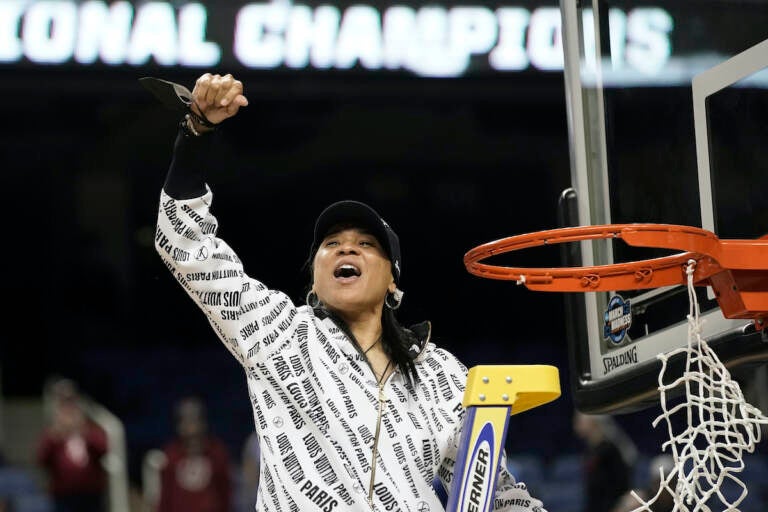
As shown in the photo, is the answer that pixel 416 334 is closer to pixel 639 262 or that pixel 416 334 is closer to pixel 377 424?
pixel 377 424

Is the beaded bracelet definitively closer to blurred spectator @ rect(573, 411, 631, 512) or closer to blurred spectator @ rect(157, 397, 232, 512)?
blurred spectator @ rect(573, 411, 631, 512)

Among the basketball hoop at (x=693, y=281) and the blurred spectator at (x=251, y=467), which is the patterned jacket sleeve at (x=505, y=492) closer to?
the basketball hoop at (x=693, y=281)

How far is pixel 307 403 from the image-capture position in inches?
91.3

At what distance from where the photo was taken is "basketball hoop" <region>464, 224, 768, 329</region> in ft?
7.34

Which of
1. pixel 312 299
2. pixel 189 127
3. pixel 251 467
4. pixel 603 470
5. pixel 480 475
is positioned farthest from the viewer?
pixel 251 467

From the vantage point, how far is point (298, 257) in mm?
11383

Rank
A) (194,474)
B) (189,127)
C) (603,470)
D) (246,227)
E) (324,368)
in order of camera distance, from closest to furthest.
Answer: (189,127), (324,368), (603,470), (194,474), (246,227)

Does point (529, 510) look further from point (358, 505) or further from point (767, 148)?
point (767, 148)

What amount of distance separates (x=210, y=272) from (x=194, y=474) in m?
5.84

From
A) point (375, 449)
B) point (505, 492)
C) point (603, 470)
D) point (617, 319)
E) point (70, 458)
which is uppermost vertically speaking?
point (617, 319)

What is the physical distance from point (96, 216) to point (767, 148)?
9075mm

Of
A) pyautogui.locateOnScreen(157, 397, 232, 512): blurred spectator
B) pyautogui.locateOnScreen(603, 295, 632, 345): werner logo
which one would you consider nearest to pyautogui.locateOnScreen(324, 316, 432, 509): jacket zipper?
pyautogui.locateOnScreen(603, 295, 632, 345): werner logo

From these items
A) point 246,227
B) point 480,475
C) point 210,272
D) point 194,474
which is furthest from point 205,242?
point 246,227

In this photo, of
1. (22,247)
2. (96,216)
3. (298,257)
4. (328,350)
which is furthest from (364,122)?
(328,350)
